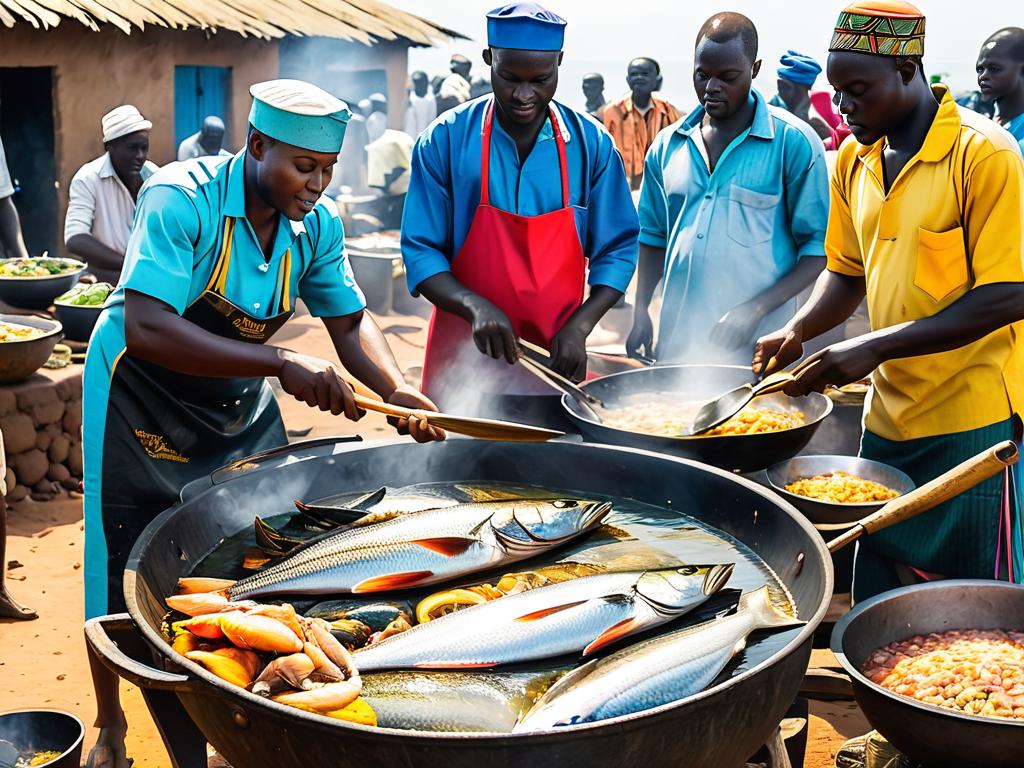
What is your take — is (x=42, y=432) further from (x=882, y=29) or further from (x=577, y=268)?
(x=882, y=29)

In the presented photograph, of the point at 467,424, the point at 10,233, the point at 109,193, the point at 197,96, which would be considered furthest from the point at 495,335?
the point at 197,96

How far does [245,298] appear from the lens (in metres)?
3.32

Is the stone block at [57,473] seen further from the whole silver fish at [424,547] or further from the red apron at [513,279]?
the whole silver fish at [424,547]

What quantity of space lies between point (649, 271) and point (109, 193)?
4.05m

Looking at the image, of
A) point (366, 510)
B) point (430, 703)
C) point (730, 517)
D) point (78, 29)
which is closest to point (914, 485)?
point (730, 517)

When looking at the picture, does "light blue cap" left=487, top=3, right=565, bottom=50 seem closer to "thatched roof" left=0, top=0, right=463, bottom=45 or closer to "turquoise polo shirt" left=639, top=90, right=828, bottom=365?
"turquoise polo shirt" left=639, top=90, right=828, bottom=365

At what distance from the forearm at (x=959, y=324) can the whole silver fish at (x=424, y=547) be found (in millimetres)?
1057

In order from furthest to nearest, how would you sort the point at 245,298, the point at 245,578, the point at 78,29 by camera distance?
the point at 78,29 → the point at 245,298 → the point at 245,578

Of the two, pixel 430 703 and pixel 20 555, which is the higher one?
pixel 430 703

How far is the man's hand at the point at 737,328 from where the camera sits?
466cm

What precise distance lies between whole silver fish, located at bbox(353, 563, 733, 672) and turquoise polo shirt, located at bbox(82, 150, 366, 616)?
132cm

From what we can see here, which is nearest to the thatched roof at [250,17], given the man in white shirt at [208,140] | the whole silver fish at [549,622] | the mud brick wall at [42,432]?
the man in white shirt at [208,140]

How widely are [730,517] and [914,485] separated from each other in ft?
3.02

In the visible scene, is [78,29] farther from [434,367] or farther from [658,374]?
[658,374]
